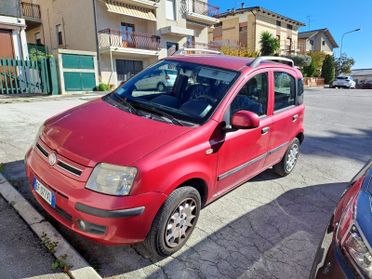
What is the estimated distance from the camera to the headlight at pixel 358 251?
144 cm

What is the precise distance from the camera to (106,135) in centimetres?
250

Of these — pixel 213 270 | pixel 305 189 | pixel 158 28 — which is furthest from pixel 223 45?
pixel 213 270

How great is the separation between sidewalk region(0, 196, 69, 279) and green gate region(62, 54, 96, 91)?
45.6ft

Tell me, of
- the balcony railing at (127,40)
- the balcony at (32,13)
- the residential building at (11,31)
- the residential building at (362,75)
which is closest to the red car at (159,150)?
the residential building at (11,31)

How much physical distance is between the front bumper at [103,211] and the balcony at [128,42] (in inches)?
736

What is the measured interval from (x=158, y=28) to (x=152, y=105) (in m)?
22.1

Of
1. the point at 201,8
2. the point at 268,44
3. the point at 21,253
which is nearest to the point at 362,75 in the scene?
the point at 268,44

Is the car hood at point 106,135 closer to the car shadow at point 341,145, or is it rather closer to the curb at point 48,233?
the curb at point 48,233

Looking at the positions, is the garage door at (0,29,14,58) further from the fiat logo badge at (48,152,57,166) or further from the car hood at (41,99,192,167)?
the fiat logo badge at (48,152,57,166)

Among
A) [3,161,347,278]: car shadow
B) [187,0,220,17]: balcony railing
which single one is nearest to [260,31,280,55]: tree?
[187,0,220,17]: balcony railing

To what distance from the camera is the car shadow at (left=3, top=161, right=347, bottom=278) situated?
8.09 ft

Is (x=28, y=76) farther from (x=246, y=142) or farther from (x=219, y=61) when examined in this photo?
(x=246, y=142)

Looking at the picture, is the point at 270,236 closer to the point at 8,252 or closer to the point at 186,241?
the point at 186,241

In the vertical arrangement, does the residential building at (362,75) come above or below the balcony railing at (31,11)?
below
